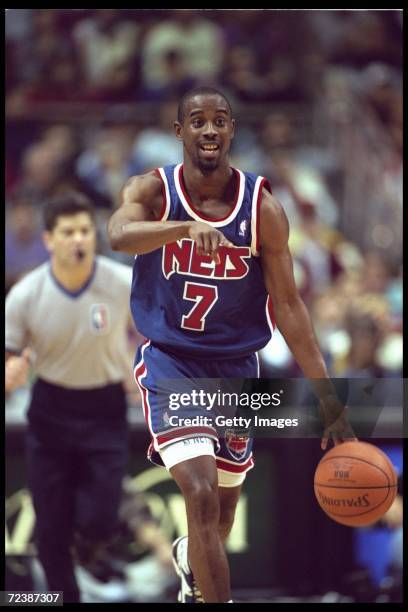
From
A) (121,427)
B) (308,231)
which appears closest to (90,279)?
(121,427)

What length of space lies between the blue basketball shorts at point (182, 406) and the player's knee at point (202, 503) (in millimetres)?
259

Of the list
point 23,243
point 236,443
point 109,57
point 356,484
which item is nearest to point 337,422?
point 356,484

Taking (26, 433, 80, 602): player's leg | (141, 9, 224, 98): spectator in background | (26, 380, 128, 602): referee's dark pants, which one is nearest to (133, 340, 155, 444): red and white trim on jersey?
(26, 380, 128, 602): referee's dark pants

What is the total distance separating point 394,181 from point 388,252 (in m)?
0.85

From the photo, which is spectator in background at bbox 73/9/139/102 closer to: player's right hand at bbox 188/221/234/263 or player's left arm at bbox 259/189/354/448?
player's left arm at bbox 259/189/354/448

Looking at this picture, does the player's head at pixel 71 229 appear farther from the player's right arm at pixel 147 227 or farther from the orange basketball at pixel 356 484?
the orange basketball at pixel 356 484

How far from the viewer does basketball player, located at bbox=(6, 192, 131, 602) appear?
6797mm

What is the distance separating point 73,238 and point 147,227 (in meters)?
1.87

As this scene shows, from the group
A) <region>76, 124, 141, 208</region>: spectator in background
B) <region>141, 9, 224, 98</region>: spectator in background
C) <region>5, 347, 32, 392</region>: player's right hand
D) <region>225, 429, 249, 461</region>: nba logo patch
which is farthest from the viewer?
<region>141, 9, 224, 98</region>: spectator in background

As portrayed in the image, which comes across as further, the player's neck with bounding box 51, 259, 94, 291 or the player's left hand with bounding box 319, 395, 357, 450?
the player's neck with bounding box 51, 259, 94, 291

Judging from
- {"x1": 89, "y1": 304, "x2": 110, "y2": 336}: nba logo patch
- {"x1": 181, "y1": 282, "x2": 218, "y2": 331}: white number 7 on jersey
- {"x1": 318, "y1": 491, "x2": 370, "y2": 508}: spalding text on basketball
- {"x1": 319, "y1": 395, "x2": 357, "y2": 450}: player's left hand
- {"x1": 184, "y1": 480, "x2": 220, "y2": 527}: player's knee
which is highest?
{"x1": 181, "y1": 282, "x2": 218, "y2": 331}: white number 7 on jersey

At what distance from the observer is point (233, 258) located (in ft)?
17.6

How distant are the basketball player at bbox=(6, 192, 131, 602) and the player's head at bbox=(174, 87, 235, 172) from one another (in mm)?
1624
